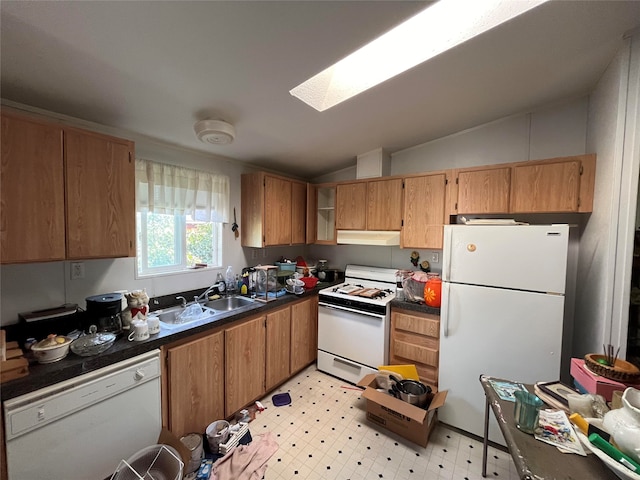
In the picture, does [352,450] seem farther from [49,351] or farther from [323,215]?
[323,215]

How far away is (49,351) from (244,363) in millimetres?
1214

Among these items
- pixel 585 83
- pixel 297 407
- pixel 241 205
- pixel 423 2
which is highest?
pixel 585 83

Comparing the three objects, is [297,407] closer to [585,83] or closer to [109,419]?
[109,419]

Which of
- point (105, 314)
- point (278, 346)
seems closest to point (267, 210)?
point (278, 346)

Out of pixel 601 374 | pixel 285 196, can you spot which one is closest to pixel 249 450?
pixel 601 374

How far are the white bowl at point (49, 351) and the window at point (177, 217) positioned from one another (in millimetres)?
825

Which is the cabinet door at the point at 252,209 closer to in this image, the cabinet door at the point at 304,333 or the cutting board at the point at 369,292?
the cabinet door at the point at 304,333

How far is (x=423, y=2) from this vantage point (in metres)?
1.08

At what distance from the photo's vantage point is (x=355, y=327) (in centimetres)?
252

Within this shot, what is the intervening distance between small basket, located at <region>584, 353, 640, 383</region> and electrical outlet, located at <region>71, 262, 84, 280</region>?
9.97 feet

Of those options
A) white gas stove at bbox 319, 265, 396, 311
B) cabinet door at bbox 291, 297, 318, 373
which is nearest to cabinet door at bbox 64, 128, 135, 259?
cabinet door at bbox 291, 297, 318, 373

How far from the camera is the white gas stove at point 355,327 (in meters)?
2.40

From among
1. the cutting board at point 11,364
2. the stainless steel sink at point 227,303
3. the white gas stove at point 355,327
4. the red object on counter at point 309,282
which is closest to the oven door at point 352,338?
the white gas stove at point 355,327

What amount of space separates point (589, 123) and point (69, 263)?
13.3 feet
